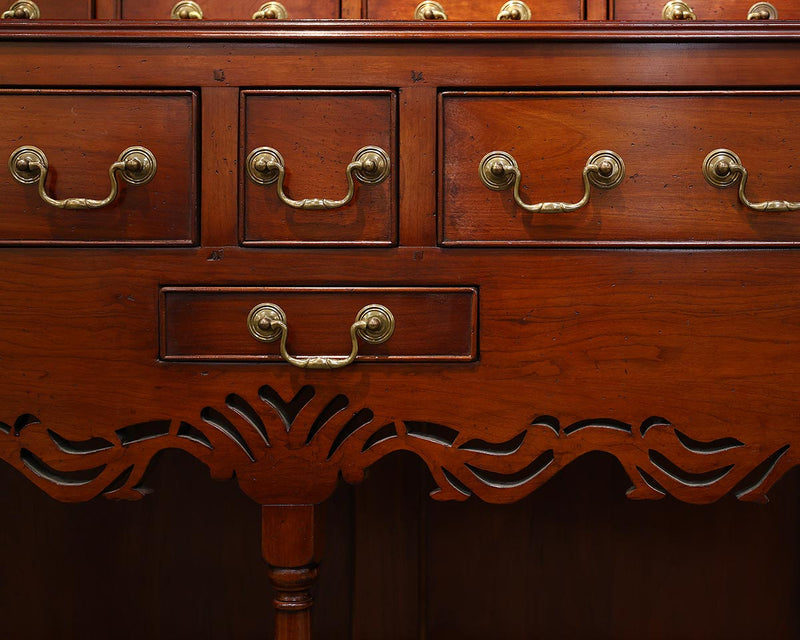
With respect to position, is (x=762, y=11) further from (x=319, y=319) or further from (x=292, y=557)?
(x=292, y=557)

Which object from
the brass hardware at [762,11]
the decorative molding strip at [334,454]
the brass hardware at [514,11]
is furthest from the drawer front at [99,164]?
the brass hardware at [762,11]

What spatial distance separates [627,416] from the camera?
1.86 ft

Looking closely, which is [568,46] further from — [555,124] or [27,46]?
[27,46]

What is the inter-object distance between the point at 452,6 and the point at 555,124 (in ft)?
1.03

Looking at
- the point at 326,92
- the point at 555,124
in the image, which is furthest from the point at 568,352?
the point at 326,92

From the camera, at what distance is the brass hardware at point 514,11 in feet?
2.57

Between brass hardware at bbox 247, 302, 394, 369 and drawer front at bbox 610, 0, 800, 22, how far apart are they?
49 cm

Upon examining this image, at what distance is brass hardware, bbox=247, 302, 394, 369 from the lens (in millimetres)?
555

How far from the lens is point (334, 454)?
0.58 m

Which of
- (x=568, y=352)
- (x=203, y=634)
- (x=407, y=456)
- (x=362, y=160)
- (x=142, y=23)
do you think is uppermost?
(x=142, y=23)

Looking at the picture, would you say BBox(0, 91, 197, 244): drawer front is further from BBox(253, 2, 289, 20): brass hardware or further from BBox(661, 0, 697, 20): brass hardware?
BBox(661, 0, 697, 20): brass hardware

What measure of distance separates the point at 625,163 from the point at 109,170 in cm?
42

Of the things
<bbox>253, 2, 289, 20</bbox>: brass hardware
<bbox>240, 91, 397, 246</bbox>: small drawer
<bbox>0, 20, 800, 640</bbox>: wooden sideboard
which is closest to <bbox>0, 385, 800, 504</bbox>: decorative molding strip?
<bbox>0, 20, 800, 640</bbox>: wooden sideboard

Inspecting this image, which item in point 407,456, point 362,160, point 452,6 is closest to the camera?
point 362,160
